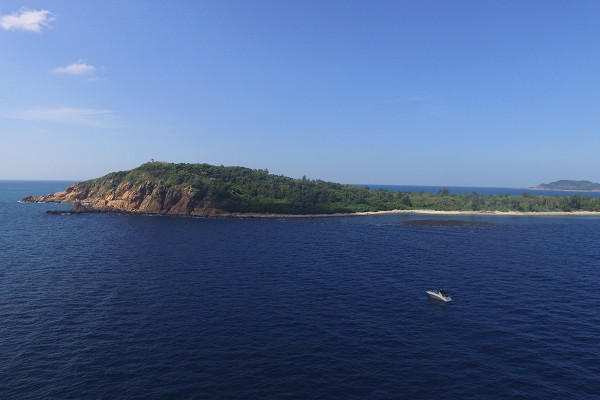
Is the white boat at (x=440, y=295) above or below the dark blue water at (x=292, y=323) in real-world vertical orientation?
above

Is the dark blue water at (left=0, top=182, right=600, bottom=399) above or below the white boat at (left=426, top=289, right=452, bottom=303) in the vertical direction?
below

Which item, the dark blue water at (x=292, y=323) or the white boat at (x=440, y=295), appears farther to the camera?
the white boat at (x=440, y=295)

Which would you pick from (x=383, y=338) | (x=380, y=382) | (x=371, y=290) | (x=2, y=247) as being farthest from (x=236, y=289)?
(x=2, y=247)

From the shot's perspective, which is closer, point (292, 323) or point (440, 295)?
point (292, 323)

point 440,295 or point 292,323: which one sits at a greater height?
point 440,295

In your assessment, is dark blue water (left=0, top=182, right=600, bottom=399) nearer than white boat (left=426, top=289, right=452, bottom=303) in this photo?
Yes
